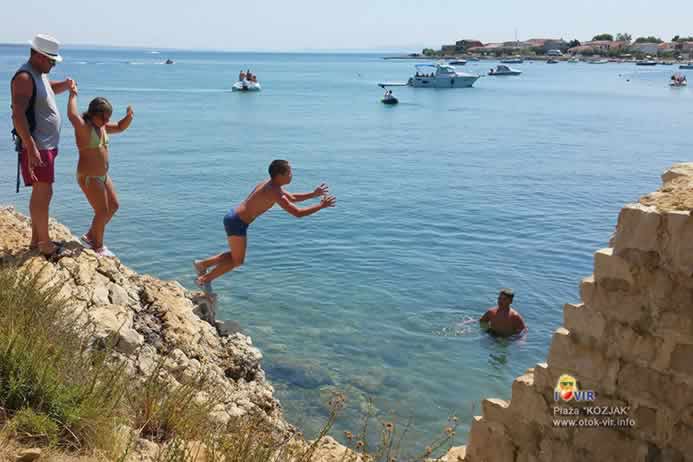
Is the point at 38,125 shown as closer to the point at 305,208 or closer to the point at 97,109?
the point at 97,109

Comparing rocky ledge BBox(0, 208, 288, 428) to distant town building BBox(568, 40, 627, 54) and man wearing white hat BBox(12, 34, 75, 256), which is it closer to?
man wearing white hat BBox(12, 34, 75, 256)

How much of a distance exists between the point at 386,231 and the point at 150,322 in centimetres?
1138

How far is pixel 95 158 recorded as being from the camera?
7.38 metres

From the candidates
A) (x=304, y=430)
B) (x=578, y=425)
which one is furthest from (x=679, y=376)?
(x=304, y=430)

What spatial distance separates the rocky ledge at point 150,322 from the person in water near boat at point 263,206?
762 millimetres

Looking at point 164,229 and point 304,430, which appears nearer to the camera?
point 304,430

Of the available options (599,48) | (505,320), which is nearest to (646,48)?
(599,48)

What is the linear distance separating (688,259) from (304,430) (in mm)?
5621

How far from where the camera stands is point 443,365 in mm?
10469

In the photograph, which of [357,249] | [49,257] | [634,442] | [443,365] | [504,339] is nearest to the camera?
[634,442]

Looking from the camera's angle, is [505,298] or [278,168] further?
[505,298]

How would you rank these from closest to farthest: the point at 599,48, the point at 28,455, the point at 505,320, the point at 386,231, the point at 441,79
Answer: the point at 28,455 < the point at 505,320 < the point at 386,231 < the point at 441,79 < the point at 599,48

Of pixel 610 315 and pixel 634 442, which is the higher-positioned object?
pixel 610 315

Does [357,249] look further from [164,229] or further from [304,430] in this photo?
[304,430]
